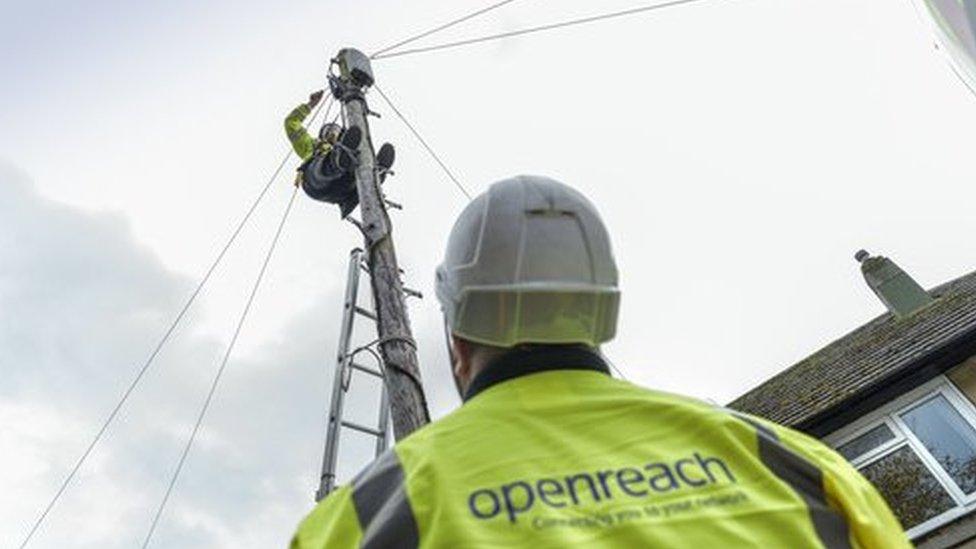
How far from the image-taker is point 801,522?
94cm

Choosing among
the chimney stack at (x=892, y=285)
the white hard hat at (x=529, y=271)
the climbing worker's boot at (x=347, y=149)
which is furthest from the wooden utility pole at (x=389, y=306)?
the chimney stack at (x=892, y=285)

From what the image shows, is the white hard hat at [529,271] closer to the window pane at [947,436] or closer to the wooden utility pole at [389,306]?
the wooden utility pole at [389,306]

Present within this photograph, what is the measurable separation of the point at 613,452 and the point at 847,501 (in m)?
0.33

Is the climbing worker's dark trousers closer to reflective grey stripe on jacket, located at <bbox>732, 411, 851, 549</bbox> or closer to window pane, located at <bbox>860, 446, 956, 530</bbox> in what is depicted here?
reflective grey stripe on jacket, located at <bbox>732, 411, 851, 549</bbox>

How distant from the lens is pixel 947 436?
7.86 metres

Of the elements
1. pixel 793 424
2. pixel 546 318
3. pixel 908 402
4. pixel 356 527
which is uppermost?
pixel 793 424

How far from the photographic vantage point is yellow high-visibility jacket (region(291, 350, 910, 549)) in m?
0.90

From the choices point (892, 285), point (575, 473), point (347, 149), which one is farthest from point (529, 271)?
point (892, 285)

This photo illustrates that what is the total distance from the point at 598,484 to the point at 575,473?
0.11ft

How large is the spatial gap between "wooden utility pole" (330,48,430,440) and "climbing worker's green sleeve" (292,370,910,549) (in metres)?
2.49

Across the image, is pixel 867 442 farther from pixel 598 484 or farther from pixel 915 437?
pixel 598 484

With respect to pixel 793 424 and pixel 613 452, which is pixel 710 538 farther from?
pixel 793 424

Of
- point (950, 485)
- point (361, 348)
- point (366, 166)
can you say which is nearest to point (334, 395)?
point (361, 348)

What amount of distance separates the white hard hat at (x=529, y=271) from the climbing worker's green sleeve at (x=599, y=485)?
0.17 m
